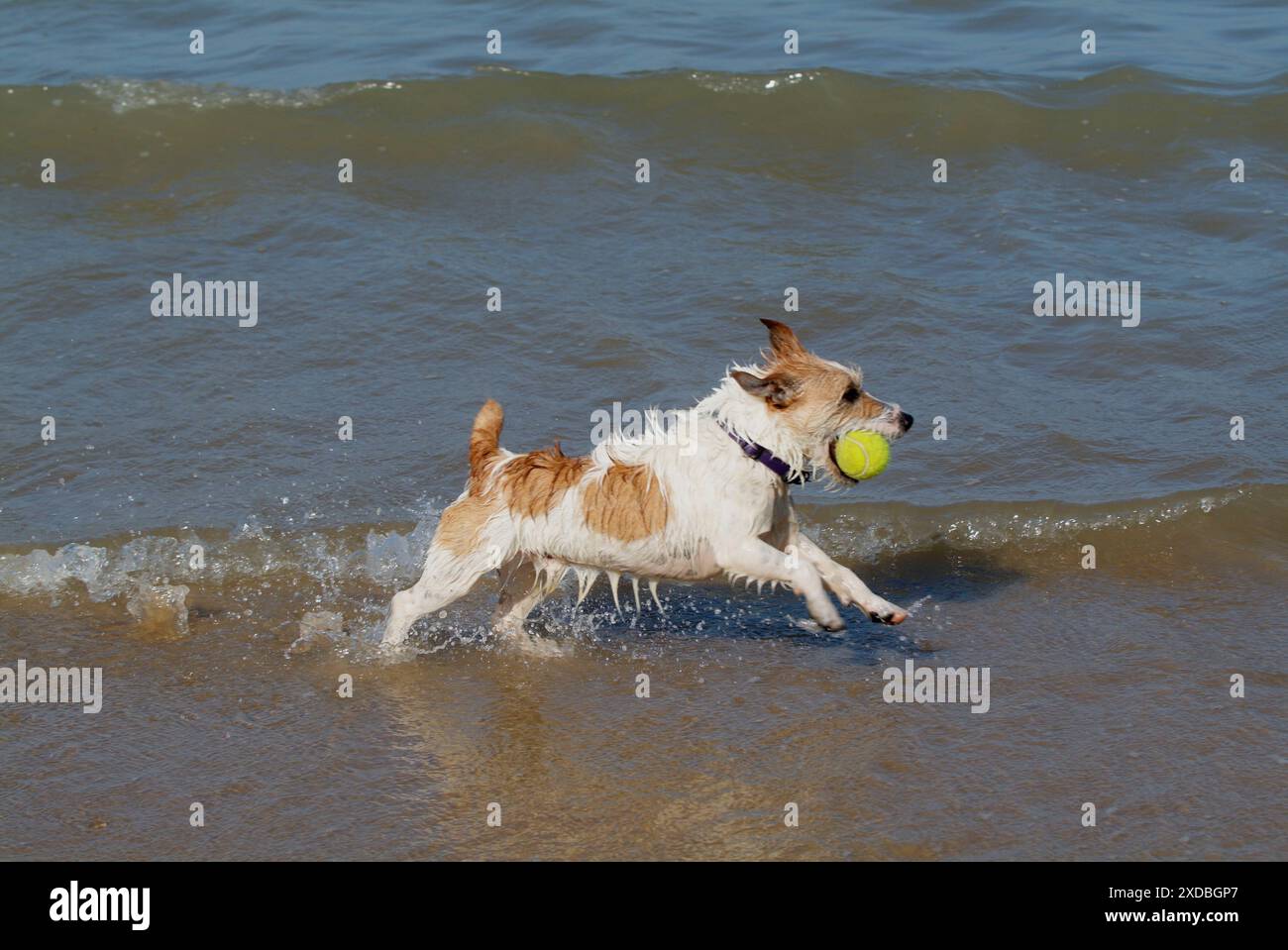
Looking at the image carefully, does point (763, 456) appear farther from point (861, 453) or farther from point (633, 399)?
point (633, 399)

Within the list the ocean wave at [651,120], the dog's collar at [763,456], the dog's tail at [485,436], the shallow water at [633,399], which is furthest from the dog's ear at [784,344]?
the ocean wave at [651,120]

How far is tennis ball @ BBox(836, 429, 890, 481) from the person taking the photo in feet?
21.1

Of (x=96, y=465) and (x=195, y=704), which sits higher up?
(x=96, y=465)

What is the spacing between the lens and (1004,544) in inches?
307

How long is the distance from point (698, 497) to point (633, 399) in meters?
2.84

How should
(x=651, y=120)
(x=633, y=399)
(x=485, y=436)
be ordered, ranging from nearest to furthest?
(x=485, y=436), (x=633, y=399), (x=651, y=120)

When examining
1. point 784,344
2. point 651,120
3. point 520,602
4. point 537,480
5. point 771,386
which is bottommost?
point 520,602

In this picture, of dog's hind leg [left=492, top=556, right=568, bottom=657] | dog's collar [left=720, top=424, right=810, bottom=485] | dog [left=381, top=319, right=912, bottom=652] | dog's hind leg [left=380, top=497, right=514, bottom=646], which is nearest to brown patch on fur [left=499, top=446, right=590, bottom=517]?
dog [left=381, top=319, right=912, bottom=652]

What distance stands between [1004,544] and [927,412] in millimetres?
1423

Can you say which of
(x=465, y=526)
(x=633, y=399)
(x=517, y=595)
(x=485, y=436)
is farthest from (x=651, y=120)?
(x=465, y=526)

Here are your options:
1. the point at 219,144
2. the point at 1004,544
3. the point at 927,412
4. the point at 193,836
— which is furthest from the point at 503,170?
the point at 193,836

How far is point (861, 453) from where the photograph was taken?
6430 mm

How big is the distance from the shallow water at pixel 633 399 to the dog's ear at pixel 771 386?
121 centimetres
